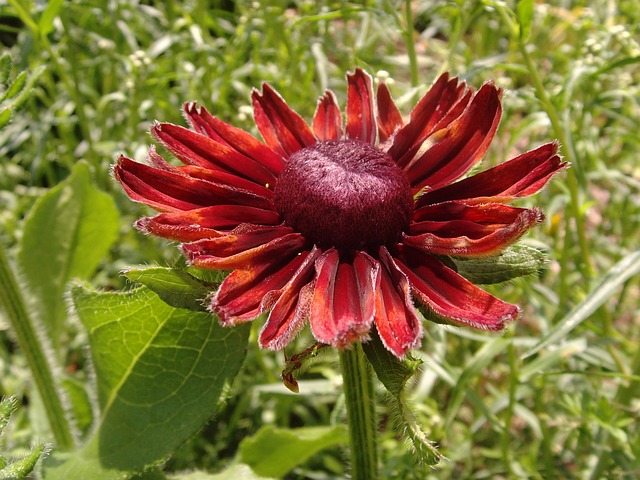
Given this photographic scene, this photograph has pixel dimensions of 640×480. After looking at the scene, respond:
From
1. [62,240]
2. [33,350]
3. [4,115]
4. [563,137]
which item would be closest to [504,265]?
[563,137]

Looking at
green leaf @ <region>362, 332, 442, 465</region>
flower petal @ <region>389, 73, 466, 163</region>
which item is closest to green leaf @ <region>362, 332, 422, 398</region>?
green leaf @ <region>362, 332, 442, 465</region>

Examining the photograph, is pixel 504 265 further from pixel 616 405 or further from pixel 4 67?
pixel 4 67

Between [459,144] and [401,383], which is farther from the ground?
[459,144]

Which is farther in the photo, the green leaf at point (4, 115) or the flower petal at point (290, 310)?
the green leaf at point (4, 115)

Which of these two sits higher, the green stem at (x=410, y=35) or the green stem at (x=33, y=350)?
the green stem at (x=410, y=35)

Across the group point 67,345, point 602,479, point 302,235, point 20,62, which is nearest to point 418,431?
point 302,235

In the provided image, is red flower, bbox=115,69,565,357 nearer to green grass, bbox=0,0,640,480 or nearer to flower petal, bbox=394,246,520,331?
flower petal, bbox=394,246,520,331

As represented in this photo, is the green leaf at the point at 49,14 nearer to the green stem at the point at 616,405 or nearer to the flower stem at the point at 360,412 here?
the flower stem at the point at 360,412

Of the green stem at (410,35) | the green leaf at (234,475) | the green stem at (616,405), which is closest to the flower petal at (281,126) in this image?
the green stem at (410,35)
